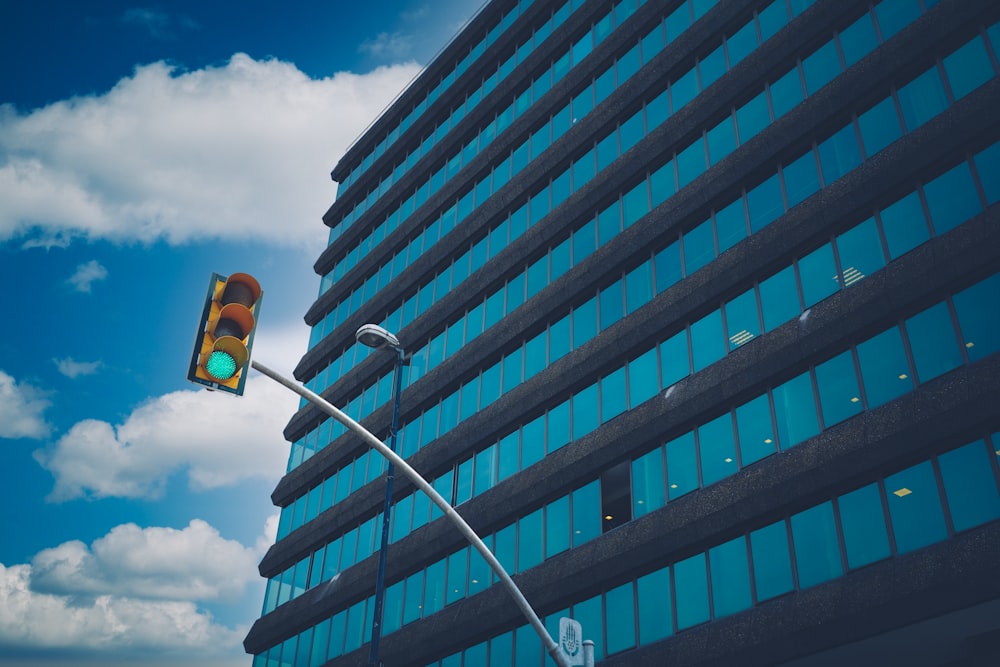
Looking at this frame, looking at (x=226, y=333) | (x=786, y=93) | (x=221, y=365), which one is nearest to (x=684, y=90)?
(x=786, y=93)

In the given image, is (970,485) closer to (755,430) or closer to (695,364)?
(755,430)

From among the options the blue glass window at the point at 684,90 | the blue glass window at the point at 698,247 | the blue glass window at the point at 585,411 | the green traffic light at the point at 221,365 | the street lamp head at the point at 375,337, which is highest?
the blue glass window at the point at 684,90

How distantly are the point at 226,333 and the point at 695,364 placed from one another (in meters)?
17.7

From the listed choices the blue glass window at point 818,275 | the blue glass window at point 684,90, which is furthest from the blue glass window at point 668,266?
the blue glass window at point 684,90

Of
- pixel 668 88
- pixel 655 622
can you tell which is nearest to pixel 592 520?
pixel 655 622

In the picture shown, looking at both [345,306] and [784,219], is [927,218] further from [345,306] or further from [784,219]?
[345,306]

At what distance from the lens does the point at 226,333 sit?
6953 millimetres

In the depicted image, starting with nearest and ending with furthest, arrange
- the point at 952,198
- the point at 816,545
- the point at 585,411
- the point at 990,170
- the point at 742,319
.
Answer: the point at 816,545 → the point at 990,170 → the point at 952,198 → the point at 742,319 → the point at 585,411

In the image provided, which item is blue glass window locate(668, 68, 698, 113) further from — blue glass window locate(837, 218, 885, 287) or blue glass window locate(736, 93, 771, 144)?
blue glass window locate(837, 218, 885, 287)

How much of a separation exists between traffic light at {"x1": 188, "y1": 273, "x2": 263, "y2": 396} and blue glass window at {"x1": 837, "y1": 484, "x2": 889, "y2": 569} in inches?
566

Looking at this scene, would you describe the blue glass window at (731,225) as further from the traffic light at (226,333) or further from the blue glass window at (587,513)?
the traffic light at (226,333)

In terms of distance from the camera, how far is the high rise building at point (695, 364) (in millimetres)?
17641

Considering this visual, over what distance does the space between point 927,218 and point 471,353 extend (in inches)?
641

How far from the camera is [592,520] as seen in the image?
24016mm
